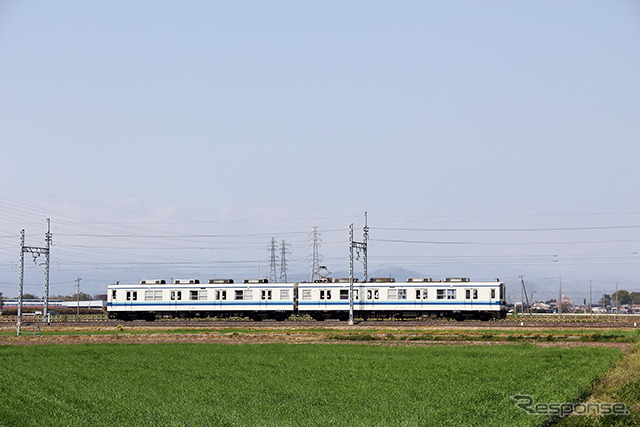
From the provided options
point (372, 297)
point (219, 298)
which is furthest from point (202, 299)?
point (372, 297)

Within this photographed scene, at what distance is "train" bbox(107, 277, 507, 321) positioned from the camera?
2394 inches

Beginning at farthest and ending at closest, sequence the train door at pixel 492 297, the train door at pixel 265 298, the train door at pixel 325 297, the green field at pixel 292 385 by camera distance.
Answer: the train door at pixel 265 298 → the train door at pixel 325 297 → the train door at pixel 492 297 → the green field at pixel 292 385

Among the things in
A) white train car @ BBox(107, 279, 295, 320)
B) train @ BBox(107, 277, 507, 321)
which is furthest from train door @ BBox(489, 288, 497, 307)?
white train car @ BBox(107, 279, 295, 320)

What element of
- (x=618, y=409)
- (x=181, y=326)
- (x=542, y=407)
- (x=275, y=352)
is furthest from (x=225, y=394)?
(x=181, y=326)

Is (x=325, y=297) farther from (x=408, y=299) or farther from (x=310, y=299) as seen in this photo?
(x=408, y=299)

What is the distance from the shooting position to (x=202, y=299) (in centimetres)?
6662

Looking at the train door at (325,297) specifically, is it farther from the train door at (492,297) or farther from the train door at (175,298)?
the train door at (492,297)

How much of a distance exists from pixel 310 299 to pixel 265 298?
450 cm

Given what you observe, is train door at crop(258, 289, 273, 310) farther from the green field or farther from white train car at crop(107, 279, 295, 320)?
the green field

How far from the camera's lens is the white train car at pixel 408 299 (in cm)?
6022

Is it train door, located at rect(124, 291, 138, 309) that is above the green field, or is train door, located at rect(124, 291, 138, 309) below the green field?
above

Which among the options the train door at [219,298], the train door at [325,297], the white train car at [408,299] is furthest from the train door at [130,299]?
the train door at [325,297]

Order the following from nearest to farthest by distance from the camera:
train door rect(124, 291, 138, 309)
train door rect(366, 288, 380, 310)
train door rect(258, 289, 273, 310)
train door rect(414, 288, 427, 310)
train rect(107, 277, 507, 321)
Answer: train rect(107, 277, 507, 321)
train door rect(414, 288, 427, 310)
train door rect(366, 288, 380, 310)
train door rect(258, 289, 273, 310)
train door rect(124, 291, 138, 309)

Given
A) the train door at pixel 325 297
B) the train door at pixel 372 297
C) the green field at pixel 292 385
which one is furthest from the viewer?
the train door at pixel 325 297
